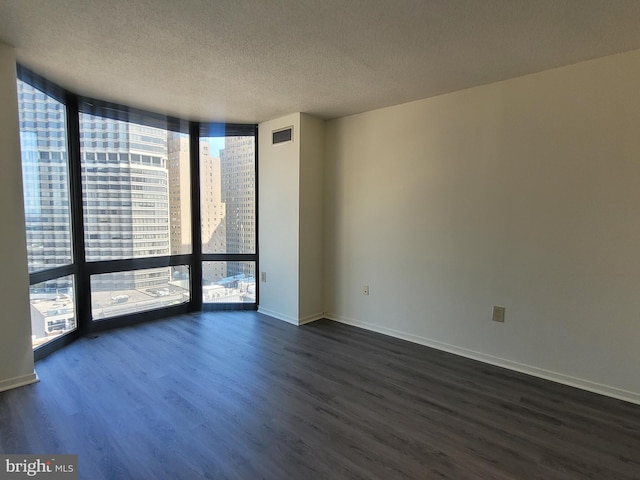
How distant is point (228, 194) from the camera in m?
4.26

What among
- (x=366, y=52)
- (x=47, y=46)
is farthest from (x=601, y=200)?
(x=47, y=46)

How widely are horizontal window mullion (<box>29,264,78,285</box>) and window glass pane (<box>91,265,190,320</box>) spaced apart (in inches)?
10.5

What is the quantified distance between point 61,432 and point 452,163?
3439 millimetres

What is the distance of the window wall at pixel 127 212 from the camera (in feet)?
9.56

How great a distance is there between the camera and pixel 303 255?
12.7ft

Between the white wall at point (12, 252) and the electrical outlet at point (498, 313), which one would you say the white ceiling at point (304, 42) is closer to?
the white wall at point (12, 252)

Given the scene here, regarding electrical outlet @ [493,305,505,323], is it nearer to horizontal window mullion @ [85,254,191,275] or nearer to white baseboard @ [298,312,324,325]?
white baseboard @ [298,312,324,325]

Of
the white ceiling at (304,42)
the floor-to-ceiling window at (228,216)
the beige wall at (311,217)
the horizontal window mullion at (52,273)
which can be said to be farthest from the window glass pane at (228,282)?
the white ceiling at (304,42)

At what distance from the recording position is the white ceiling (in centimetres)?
181

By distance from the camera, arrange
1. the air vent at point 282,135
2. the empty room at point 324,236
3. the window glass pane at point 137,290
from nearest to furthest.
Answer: the empty room at point 324,236
the window glass pane at point 137,290
the air vent at point 282,135

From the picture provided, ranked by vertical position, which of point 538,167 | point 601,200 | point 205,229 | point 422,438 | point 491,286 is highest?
point 538,167

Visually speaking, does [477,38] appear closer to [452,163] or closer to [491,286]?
[452,163]

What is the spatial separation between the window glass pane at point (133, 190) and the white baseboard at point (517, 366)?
254 cm

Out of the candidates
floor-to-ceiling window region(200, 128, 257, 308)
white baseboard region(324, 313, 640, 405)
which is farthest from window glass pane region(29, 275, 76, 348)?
white baseboard region(324, 313, 640, 405)
